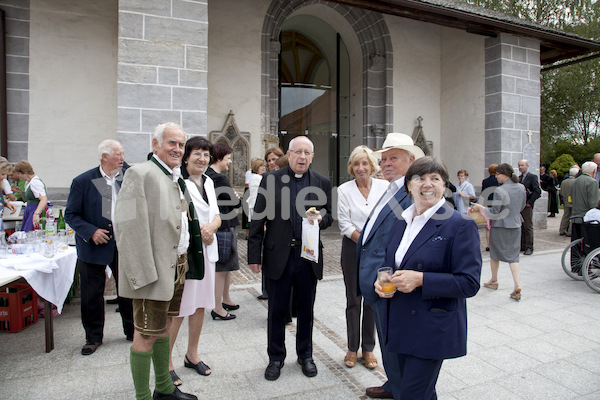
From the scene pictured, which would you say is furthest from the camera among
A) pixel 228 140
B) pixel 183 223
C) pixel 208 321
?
pixel 228 140

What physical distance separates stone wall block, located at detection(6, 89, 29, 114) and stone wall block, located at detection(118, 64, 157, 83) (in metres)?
3.12

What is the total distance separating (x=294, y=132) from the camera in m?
14.4

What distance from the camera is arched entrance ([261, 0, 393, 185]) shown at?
10.9m

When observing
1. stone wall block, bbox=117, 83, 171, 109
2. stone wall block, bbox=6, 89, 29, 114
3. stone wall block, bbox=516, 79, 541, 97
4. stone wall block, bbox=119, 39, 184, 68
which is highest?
stone wall block, bbox=516, 79, 541, 97

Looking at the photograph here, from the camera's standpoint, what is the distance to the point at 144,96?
683cm

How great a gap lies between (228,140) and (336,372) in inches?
306

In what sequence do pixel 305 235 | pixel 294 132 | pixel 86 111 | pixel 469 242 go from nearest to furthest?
pixel 469 242, pixel 305 235, pixel 86 111, pixel 294 132

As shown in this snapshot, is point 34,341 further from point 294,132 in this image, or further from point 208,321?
A: point 294,132

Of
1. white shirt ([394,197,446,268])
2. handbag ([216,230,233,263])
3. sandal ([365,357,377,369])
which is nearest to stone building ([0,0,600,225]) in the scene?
handbag ([216,230,233,263])

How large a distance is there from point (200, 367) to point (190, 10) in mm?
5938

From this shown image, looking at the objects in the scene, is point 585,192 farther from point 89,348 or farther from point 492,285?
point 89,348

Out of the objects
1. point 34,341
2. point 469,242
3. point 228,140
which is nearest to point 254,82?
point 228,140

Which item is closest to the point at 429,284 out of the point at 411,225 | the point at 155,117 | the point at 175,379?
the point at 411,225

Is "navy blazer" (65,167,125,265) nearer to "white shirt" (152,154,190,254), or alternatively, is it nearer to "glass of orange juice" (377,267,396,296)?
"white shirt" (152,154,190,254)
